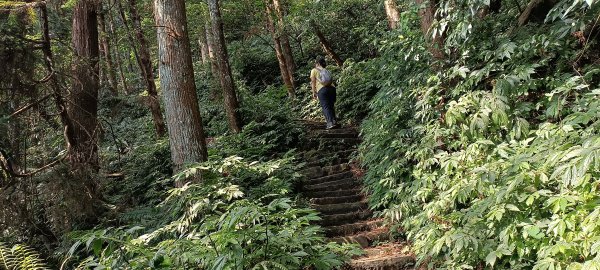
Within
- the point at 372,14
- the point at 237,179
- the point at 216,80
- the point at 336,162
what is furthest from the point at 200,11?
the point at 237,179

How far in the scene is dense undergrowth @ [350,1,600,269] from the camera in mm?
2941

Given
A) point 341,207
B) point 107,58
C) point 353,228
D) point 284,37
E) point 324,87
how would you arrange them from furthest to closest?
1. point 284,37
2. point 107,58
3. point 324,87
4. point 341,207
5. point 353,228

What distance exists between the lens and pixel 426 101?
16.8 ft

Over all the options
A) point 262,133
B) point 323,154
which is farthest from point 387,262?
point 262,133

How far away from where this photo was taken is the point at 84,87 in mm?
7027

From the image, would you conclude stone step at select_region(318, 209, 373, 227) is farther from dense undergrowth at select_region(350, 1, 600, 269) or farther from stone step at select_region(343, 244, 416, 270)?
stone step at select_region(343, 244, 416, 270)

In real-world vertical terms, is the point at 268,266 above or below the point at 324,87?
below

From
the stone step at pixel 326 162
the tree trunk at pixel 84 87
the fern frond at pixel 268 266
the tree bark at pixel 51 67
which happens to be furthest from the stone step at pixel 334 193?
the fern frond at pixel 268 266

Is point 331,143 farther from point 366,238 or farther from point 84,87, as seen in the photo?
point 84,87

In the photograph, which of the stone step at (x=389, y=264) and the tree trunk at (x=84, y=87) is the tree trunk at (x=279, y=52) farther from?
the stone step at (x=389, y=264)

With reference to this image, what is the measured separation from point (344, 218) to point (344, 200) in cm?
68

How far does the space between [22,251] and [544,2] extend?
5842mm

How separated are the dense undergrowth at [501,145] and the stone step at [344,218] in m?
0.27

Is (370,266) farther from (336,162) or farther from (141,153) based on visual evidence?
(141,153)
